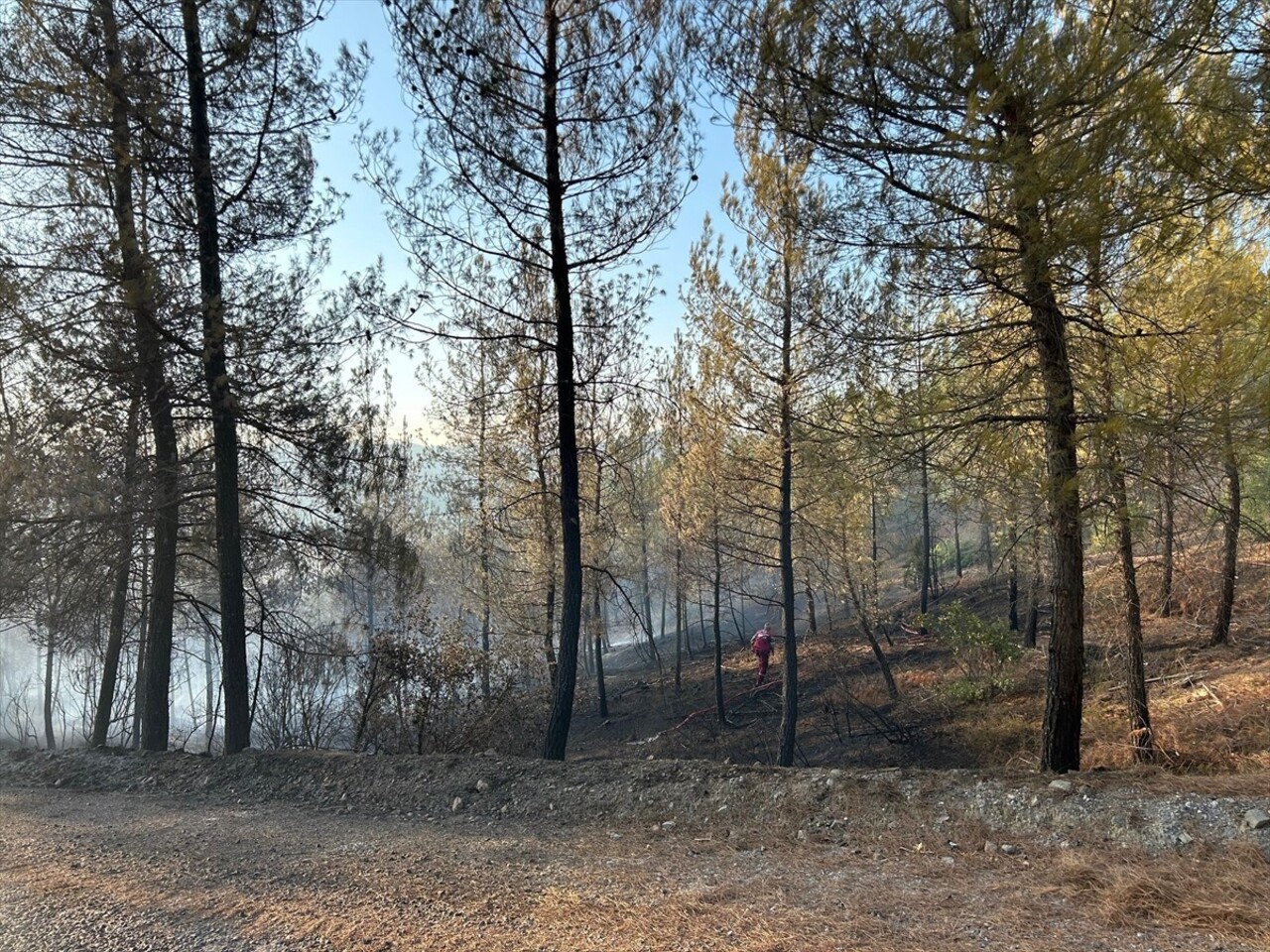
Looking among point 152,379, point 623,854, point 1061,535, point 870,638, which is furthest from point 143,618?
point 870,638

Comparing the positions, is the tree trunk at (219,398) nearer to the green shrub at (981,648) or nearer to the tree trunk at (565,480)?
the tree trunk at (565,480)

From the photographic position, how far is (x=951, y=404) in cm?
627

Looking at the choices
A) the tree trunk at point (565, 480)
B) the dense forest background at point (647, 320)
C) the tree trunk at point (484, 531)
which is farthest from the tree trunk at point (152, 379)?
the tree trunk at point (565, 480)

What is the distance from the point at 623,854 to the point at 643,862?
0.24 meters

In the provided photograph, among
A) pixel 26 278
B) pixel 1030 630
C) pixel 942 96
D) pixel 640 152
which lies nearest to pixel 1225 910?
pixel 942 96

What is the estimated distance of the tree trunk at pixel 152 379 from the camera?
725 cm

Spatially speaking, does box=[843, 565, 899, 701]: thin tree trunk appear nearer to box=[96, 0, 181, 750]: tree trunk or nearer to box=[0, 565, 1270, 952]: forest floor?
box=[0, 565, 1270, 952]: forest floor

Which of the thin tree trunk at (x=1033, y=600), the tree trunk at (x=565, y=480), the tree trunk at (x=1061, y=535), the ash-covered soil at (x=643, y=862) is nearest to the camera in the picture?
the ash-covered soil at (x=643, y=862)

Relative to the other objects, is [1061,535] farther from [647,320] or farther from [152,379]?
[152,379]

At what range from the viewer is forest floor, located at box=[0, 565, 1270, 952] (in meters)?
3.45

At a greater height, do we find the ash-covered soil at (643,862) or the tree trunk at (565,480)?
the tree trunk at (565,480)

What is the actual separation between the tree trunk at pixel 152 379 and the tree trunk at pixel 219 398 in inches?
19.6

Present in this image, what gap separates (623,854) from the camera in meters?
4.93

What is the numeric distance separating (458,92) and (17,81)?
4183 mm
